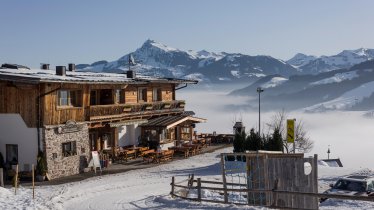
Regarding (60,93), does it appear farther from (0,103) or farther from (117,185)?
(117,185)

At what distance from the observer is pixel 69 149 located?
103ft

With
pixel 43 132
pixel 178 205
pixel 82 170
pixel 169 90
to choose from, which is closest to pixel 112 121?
pixel 82 170

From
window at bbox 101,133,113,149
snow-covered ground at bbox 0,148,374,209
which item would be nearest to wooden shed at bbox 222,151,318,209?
snow-covered ground at bbox 0,148,374,209

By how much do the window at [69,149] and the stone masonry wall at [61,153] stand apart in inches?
6.9

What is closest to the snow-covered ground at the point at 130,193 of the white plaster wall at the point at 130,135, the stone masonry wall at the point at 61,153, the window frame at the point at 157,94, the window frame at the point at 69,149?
the stone masonry wall at the point at 61,153

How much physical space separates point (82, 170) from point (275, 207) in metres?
17.0

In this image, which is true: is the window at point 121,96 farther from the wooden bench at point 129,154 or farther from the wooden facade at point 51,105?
the wooden bench at point 129,154

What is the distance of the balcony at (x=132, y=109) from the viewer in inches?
1355

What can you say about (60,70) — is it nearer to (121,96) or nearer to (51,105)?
(51,105)

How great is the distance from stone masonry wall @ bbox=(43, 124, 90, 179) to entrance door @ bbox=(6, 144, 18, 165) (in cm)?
241

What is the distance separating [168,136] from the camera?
146 ft

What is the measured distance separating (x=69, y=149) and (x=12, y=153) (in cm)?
340

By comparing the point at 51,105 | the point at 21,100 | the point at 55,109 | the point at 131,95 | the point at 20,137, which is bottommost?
the point at 20,137

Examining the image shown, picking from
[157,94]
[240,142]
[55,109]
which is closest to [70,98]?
[55,109]
